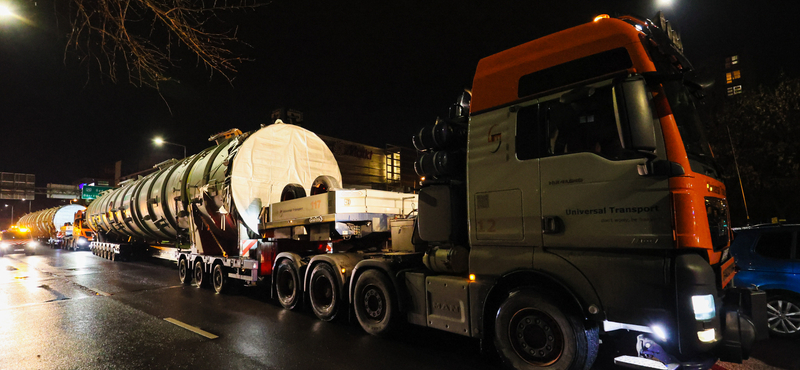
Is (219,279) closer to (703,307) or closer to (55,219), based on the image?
(703,307)

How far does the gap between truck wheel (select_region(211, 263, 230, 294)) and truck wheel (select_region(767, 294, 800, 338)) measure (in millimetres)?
10148

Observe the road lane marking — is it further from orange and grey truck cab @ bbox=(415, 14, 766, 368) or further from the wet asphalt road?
orange and grey truck cab @ bbox=(415, 14, 766, 368)

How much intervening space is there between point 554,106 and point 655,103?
0.85 metres

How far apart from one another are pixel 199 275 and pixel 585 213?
34.5 feet

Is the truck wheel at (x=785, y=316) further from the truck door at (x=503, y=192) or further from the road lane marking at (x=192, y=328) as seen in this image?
the road lane marking at (x=192, y=328)

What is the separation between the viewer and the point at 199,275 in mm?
11344

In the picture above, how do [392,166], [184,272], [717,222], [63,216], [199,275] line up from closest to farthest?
1. [717,222]
2. [199,275]
3. [184,272]
4. [392,166]
5. [63,216]

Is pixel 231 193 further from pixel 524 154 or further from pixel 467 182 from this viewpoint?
pixel 524 154

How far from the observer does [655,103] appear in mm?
3625

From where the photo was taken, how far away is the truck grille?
3.50m

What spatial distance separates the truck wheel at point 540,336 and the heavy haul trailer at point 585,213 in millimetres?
11

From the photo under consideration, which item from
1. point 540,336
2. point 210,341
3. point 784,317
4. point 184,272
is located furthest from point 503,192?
point 184,272

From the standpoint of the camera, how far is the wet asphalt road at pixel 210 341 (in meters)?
4.90

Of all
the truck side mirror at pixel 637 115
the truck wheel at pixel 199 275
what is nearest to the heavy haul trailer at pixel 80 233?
the truck wheel at pixel 199 275
